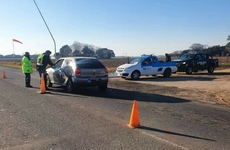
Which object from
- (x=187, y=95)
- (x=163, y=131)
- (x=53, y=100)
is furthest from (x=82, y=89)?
(x=163, y=131)

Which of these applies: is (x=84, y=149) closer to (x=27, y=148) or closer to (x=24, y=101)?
(x=27, y=148)

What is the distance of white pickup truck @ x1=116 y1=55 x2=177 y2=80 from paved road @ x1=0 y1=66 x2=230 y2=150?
9.76 m

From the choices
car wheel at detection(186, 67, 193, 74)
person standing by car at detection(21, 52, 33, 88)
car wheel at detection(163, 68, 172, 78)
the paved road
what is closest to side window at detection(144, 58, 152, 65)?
car wheel at detection(163, 68, 172, 78)

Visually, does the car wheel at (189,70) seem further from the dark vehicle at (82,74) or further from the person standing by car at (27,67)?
the person standing by car at (27,67)

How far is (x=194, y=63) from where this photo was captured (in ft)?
79.6

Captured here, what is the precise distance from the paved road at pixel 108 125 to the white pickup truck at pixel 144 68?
976 cm

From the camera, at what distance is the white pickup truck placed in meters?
20.2

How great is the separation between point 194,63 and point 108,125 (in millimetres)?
18969

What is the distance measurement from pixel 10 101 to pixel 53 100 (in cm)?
164

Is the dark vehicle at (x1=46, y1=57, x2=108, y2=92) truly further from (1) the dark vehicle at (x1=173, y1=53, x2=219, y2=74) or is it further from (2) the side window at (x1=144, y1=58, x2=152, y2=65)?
(1) the dark vehicle at (x1=173, y1=53, x2=219, y2=74)

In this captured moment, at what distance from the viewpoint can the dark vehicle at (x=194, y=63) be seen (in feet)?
79.0

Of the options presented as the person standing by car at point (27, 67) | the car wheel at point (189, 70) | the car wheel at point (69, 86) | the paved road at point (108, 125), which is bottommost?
the paved road at point (108, 125)

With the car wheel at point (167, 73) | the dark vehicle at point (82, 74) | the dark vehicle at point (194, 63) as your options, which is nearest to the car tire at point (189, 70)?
the dark vehicle at point (194, 63)

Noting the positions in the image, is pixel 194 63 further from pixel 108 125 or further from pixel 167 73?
pixel 108 125
